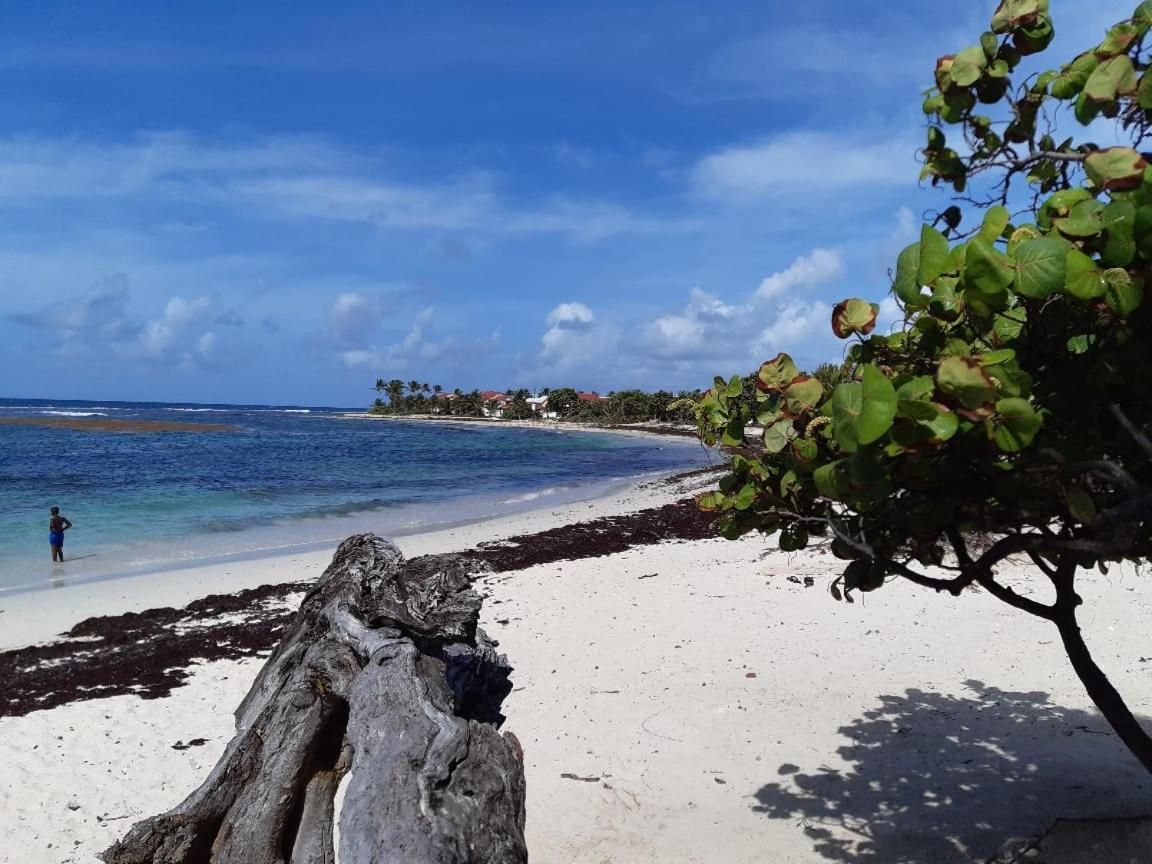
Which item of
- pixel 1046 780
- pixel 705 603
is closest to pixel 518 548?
pixel 705 603

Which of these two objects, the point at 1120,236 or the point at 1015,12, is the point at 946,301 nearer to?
the point at 1120,236

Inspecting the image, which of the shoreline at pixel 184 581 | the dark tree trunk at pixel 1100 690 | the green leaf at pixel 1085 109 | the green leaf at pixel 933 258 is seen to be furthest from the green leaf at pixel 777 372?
the shoreline at pixel 184 581

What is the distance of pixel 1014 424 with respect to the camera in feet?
6.35

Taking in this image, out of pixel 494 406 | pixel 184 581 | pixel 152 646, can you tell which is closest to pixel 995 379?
pixel 152 646

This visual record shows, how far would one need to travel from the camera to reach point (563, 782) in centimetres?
581

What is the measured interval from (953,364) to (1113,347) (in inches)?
28.0

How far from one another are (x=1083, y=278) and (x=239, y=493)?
97.0ft

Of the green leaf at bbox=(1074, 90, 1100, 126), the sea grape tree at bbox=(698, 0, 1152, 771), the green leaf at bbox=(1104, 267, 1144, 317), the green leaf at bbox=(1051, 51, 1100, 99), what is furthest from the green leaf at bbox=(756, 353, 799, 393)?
the green leaf at bbox=(1051, 51, 1100, 99)

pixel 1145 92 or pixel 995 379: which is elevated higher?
pixel 1145 92

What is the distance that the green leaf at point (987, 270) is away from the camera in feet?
6.46

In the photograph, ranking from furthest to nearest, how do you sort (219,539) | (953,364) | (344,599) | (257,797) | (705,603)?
(219,539)
(705,603)
(344,599)
(257,797)
(953,364)

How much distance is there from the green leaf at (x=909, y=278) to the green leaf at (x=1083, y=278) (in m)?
0.36

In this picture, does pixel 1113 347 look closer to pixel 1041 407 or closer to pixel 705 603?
pixel 1041 407

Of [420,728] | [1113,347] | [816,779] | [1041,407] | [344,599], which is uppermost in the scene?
[1113,347]
